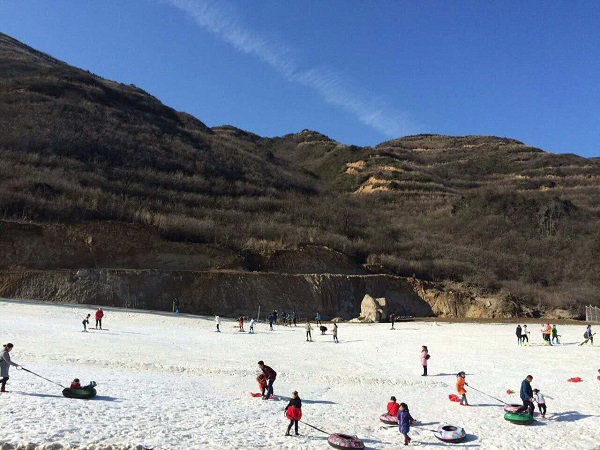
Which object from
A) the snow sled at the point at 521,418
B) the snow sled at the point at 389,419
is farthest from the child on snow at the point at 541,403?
the snow sled at the point at 389,419

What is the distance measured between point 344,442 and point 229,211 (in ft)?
174

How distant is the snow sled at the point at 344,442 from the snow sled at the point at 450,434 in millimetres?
1986

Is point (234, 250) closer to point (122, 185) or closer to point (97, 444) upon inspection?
point (122, 185)

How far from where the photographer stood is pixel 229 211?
2413 inches

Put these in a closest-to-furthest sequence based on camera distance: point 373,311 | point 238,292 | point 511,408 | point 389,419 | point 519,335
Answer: point 389,419, point 511,408, point 519,335, point 373,311, point 238,292

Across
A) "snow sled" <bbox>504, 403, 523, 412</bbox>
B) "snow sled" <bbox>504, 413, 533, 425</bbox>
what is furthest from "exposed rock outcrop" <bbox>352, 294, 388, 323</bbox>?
"snow sled" <bbox>504, 413, 533, 425</bbox>

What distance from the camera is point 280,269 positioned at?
156 feet

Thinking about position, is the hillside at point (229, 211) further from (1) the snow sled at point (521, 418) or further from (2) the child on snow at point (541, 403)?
(1) the snow sled at point (521, 418)

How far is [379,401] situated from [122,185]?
5172 centimetres

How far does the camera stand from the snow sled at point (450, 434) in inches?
407

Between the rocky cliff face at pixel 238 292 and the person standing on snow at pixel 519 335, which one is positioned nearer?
the person standing on snow at pixel 519 335

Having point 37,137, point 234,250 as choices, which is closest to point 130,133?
point 37,137

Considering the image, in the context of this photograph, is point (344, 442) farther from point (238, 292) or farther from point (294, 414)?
point (238, 292)

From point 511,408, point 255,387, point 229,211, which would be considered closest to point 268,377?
point 255,387
